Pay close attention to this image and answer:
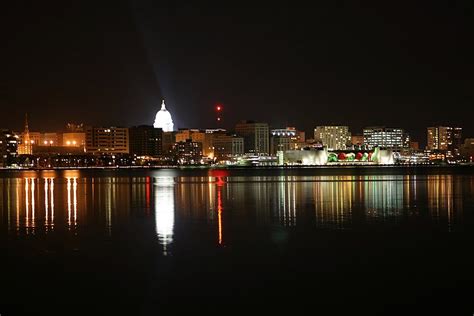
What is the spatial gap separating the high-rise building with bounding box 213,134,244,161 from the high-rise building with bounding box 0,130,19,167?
205 feet

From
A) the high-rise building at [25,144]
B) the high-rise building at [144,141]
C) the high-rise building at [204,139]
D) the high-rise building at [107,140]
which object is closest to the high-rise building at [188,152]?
the high-rise building at [144,141]

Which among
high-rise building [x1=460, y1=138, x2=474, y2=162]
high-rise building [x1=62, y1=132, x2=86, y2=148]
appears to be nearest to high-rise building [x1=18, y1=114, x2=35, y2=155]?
high-rise building [x1=62, y1=132, x2=86, y2=148]

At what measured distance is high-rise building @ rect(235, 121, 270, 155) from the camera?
7480 inches

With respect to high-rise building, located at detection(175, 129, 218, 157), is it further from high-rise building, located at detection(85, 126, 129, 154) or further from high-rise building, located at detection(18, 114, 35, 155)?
high-rise building, located at detection(18, 114, 35, 155)

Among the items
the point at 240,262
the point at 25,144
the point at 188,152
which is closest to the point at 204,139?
the point at 188,152

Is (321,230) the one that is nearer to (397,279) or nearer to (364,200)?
(397,279)

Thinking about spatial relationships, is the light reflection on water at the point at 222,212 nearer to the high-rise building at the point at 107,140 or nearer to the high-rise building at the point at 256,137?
the high-rise building at the point at 107,140

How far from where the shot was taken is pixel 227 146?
183 m

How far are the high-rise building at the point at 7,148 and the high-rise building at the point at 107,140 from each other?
2943 cm

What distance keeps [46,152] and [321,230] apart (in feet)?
488

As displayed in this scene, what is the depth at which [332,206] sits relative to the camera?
87.1ft

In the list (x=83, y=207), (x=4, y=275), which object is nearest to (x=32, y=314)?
(x=4, y=275)

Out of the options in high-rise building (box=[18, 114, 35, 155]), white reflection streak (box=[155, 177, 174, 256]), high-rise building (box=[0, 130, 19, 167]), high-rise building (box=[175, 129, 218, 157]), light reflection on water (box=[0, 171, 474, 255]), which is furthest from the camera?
high-rise building (box=[175, 129, 218, 157])

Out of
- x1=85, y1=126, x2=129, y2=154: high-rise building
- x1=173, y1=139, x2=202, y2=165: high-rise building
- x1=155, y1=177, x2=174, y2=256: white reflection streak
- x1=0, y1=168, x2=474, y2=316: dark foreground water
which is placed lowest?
x1=0, y1=168, x2=474, y2=316: dark foreground water
